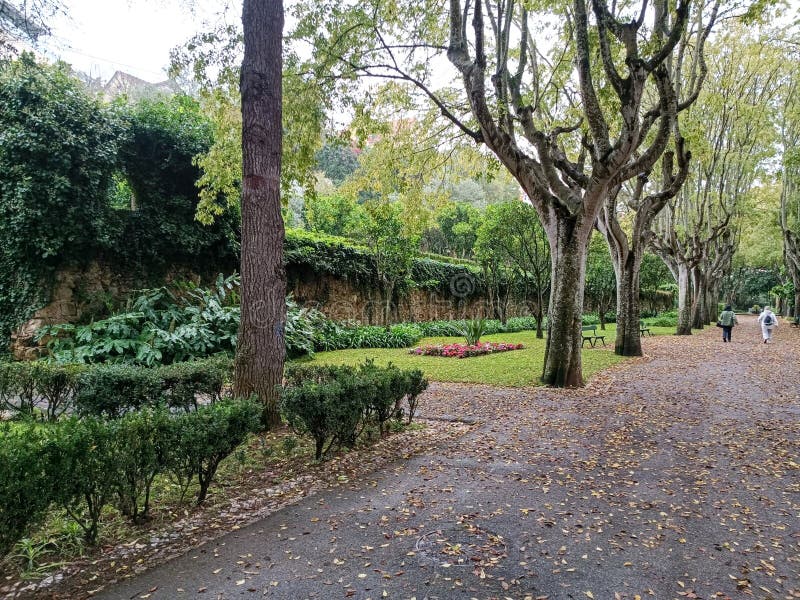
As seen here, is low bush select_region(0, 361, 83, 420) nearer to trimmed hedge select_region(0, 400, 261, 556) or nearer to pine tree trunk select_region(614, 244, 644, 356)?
trimmed hedge select_region(0, 400, 261, 556)

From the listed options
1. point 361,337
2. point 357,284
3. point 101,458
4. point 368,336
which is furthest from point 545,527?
point 357,284

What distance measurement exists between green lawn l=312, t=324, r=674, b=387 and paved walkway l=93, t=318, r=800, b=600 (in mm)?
3586

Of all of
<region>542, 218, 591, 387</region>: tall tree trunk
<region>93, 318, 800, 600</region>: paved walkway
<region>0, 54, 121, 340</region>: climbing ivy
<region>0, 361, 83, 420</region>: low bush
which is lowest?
<region>93, 318, 800, 600</region>: paved walkway

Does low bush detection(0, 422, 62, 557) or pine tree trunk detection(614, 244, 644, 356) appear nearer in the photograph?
low bush detection(0, 422, 62, 557)

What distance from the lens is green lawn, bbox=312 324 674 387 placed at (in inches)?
380

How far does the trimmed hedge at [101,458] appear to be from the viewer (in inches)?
95.0

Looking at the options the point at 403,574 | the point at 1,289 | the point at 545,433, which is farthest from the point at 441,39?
the point at 1,289

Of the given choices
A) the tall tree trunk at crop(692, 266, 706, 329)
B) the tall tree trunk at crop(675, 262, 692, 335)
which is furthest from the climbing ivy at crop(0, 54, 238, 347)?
the tall tree trunk at crop(692, 266, 706, 329)

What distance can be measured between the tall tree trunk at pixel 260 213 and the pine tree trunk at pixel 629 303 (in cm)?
1120

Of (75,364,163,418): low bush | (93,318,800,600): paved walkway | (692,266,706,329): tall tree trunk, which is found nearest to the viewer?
(93,318,800,600): paved walkway

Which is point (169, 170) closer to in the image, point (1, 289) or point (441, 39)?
point (1, 289)

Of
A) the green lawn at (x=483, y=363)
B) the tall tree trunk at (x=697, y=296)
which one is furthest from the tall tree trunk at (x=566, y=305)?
the tall tree trunk at (x=697, y=296)

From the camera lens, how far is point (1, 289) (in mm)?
10008

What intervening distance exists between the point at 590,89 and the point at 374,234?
36.8 ft
